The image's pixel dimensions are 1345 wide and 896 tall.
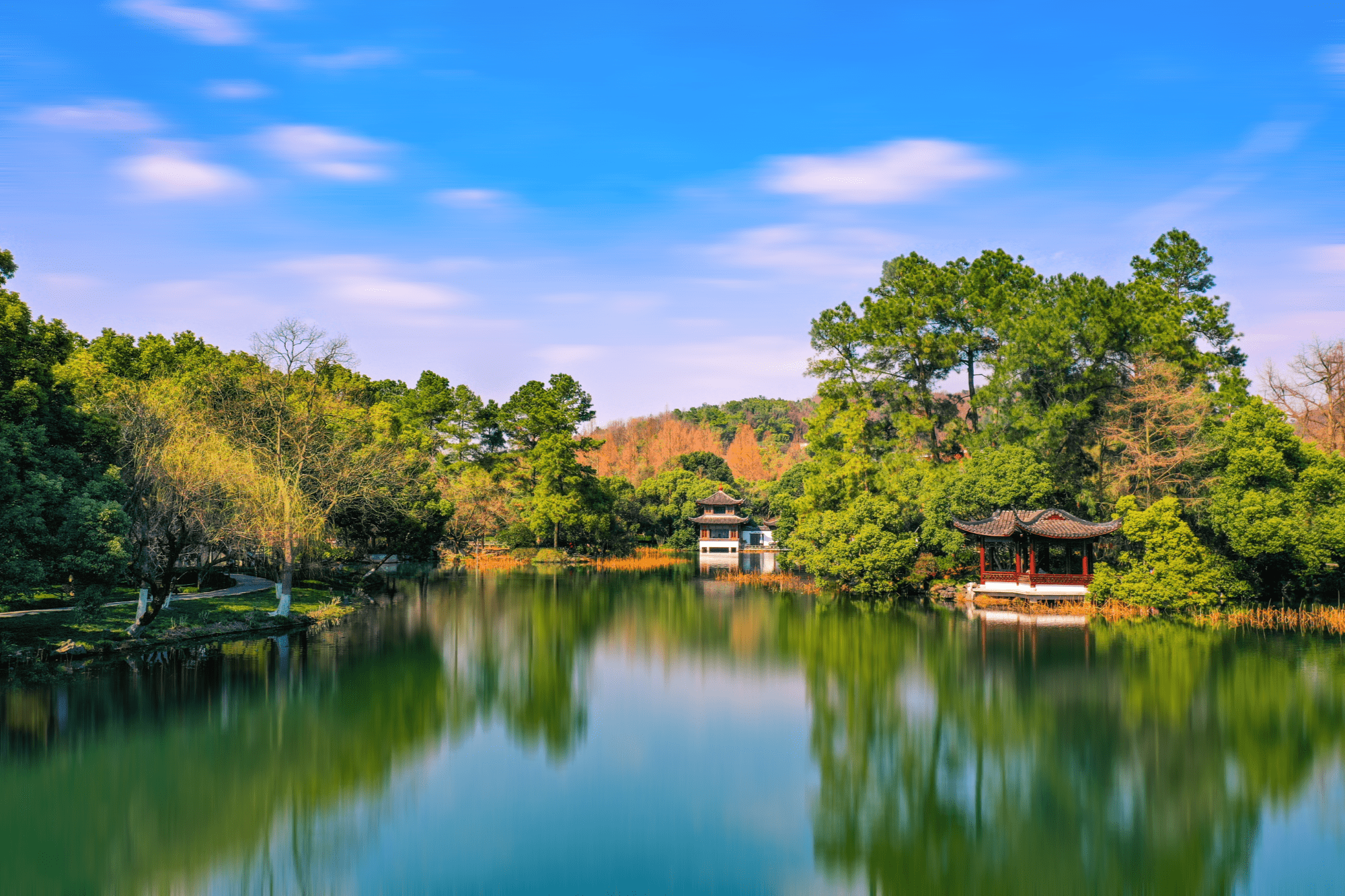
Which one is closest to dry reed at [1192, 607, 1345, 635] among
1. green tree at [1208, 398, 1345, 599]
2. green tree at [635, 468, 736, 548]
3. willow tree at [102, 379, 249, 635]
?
green tree at [1208, 398, 1345, 599]

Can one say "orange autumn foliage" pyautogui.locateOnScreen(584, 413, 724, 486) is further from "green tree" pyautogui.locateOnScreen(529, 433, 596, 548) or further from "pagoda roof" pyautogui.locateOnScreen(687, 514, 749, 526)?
"green tree" pyautogui.locateOnScreen(529, 433, 596, 548)

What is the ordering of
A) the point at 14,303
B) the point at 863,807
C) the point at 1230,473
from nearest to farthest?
the point at 863,807 → the point at 14,303 → the point at 1230,473

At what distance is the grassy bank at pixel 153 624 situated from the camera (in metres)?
20.5

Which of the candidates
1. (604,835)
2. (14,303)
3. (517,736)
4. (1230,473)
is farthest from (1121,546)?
(14,303)

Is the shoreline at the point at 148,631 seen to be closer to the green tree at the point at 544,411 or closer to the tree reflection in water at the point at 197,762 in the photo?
the tree reflection in water at the point at 197,762

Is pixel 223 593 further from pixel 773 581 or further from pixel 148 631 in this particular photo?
pixel 773 581

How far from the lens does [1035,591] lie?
32.2 metres

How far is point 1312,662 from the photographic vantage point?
2122cm

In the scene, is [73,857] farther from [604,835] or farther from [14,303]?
[14,303]

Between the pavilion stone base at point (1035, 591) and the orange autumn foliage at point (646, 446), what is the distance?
4382 centimetres

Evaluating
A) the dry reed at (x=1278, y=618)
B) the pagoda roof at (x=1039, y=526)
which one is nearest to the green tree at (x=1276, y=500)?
the dry reed at (x=1278, y=618)

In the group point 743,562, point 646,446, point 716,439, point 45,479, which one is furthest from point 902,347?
point 716,439

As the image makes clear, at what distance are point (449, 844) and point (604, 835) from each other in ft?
6.21

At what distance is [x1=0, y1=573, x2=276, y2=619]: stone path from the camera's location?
76.8 feet
